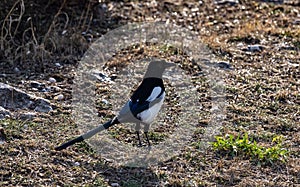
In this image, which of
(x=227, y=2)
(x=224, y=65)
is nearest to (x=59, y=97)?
(x=224, y=65)

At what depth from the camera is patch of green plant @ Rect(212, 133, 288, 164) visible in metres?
5.82

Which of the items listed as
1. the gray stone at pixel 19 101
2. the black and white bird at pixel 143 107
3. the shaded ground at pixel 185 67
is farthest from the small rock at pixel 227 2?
the gray stone at pixel 19 101

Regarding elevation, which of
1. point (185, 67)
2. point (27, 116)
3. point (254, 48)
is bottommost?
point (27, 116)

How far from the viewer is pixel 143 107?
587cm

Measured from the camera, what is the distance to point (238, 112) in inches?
268

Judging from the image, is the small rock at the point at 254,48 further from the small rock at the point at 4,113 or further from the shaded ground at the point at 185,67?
the small rock at the point at 4,113

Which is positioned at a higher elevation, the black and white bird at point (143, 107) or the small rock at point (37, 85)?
the black and white bird at point (143, 107)

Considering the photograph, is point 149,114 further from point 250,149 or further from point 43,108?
point 43,108

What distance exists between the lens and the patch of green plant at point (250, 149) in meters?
5.82

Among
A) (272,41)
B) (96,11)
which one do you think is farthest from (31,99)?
(272,41)

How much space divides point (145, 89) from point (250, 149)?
1.05m

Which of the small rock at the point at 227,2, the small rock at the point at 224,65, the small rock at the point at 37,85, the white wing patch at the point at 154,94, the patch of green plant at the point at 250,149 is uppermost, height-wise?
the small rock at the point at 227,2

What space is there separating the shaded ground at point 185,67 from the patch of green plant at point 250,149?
51 millimetres

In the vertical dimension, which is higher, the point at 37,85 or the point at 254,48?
the point at 254,48
